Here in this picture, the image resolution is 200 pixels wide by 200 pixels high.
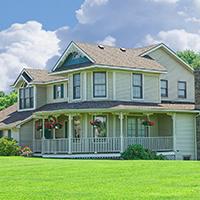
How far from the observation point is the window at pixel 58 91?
42000 millimetres

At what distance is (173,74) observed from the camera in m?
42.4

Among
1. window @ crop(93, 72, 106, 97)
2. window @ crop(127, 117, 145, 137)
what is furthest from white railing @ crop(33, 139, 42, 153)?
window @ crop(127, 117, 145, 137)

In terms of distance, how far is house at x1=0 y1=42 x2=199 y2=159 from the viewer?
3490 centimetres

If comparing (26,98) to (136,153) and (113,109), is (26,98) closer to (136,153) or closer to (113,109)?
(113,109)

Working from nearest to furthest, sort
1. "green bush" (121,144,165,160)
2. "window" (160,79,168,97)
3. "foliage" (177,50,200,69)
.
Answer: "green bush" (121,144,165,160) → "window" (160,79,168,97) → "foliage" (177,50,200,69)

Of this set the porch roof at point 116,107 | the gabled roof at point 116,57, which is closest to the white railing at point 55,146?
the porch roof at point 116,107

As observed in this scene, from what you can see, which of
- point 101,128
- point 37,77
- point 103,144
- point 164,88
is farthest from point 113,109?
point 37,77

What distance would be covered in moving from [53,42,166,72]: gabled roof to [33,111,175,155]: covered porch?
135 inches

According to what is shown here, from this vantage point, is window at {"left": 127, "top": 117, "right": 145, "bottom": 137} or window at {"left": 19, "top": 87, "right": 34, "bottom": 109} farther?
window at {"left": 19, "top": 87, "right": 34, "bottom": 109}

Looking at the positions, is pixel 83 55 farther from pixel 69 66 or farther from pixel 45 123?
pixel 45 123

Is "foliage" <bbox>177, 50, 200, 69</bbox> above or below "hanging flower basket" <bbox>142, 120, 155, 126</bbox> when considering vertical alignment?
above

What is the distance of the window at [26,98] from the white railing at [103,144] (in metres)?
8.06

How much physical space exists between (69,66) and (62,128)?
16.1 ft

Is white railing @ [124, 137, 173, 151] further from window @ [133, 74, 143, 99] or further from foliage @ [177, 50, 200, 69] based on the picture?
foliage @ [177, 50, 200, 69]
